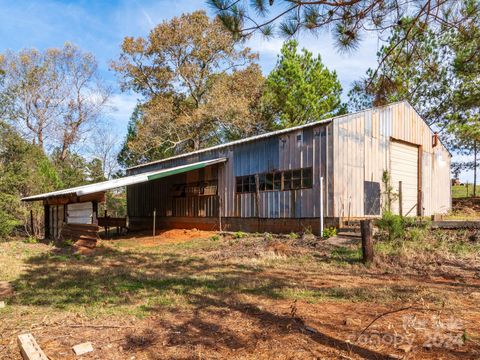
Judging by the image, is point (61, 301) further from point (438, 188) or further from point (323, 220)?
point (438, 188)

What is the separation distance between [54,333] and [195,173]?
1435cm

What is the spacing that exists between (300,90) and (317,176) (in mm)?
16403

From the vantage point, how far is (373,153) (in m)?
14.4

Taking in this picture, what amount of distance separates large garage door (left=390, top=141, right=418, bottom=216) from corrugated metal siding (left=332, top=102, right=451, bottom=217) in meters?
0.42

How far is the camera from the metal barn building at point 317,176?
13.0 meters

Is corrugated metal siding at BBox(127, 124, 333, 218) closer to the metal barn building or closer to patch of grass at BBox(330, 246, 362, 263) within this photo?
the metal barn building

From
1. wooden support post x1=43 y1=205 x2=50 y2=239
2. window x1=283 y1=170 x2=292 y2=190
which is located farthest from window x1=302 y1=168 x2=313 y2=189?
wooden support post x1=43 y1=205 x2=50 y2=239

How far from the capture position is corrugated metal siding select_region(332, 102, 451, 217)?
12961mm

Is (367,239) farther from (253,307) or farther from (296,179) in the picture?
(296,179)

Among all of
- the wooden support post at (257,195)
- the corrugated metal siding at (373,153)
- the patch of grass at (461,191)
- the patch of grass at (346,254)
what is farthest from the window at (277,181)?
the patch of grass at (461,191)

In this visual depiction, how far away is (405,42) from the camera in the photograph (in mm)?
6344

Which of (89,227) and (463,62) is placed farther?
(89,227)

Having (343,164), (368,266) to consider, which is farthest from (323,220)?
(368,266)

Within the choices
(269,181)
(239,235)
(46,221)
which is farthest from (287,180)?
(46,221)
